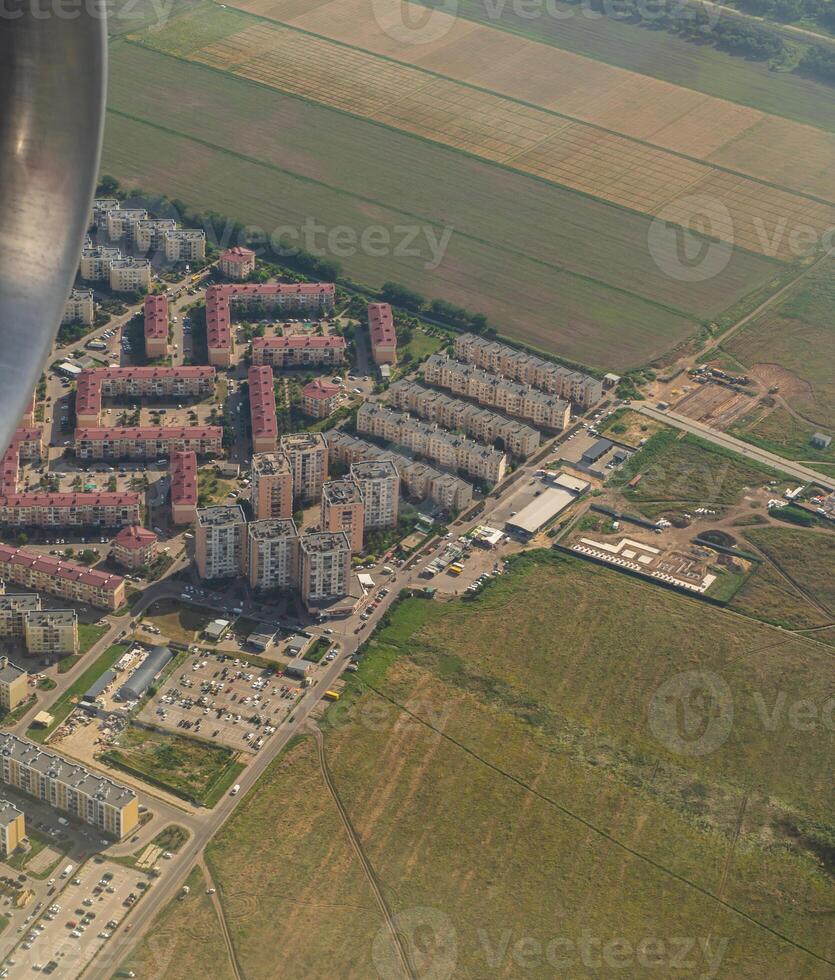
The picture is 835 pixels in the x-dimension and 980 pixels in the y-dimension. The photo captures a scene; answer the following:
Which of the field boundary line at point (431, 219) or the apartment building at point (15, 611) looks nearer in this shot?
the apartment building at point (15, 611)

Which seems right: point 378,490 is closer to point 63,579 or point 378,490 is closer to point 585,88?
point 63,579

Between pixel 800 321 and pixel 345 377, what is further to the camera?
pixel 800 321

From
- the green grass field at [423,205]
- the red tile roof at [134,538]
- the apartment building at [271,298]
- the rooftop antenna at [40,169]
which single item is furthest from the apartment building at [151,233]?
the rooftop antenna at [40,169]

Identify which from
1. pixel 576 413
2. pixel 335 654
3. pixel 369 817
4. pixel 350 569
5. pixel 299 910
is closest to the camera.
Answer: pixel 299 910

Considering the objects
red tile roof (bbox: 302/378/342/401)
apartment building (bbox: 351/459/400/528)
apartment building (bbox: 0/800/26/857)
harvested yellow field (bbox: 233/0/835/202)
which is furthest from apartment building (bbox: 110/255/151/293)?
apartment building (bbox: 0/800/26/857)

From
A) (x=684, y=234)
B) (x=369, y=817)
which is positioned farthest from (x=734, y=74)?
(x=369, y=817)

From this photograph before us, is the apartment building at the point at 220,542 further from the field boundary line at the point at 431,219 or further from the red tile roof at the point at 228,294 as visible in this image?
the field boundary line at the point at 431,219

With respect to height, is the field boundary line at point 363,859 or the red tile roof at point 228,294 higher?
the field boundary line at point 363,859

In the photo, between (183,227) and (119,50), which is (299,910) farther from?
(119,50)
